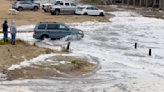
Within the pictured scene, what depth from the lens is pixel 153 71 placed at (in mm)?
11977

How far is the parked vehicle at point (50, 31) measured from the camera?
18.5 meters

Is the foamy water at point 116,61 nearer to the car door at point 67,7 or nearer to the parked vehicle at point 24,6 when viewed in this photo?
the car door at point 67,7

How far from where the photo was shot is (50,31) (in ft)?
61.0

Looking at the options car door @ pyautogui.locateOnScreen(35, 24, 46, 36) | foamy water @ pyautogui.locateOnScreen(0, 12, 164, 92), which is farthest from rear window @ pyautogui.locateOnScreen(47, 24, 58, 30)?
foamy water @ pyautogui.locateOnScreen(0, 12, 164, 92)

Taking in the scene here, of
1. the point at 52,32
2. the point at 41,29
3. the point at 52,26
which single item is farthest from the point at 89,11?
the point at 41,29

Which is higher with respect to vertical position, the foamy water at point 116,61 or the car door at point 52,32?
the car door at point 52,32

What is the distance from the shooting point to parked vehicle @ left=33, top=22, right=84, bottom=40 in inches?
727

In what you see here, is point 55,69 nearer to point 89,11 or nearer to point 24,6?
point 89,11

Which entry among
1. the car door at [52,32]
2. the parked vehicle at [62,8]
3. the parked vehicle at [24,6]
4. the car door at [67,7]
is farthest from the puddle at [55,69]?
the parked vehicle at [24,6]

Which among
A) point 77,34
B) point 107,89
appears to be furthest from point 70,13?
point 107,89

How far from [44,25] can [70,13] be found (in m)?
16.0

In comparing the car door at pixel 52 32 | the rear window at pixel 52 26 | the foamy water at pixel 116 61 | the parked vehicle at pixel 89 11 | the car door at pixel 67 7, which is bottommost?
the foamy water at pixel 116 61

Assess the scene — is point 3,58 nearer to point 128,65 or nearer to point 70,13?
point 128,65

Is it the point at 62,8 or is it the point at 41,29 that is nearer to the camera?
the point at 41,29
